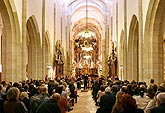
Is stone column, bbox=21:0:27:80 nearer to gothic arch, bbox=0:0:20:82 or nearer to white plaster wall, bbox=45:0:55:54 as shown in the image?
gothic arch, bbox=0:0:20:82

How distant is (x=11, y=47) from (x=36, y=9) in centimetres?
618

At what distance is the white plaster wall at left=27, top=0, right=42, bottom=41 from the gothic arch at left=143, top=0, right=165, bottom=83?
23.0 feet

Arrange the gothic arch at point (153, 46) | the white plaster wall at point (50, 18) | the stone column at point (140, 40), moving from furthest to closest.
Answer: the white plaster wall at point (50, 18) < the stone column at point (140, 40) < the gothic arch at point (153, 46)

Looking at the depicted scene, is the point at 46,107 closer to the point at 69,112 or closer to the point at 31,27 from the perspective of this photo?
the point at 69,112

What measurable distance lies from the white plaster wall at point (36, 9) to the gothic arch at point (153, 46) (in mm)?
7024

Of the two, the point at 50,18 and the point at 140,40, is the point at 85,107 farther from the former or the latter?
the point at 50,18

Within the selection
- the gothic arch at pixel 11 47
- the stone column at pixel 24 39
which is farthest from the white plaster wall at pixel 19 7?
the gothic arch at pixel 11 47

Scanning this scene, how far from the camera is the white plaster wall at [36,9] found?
67.9ft

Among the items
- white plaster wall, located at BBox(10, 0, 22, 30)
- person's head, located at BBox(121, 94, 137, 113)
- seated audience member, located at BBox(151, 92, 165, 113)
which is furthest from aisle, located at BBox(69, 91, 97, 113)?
person's head, located at BBox(121, 94, 137, 113)

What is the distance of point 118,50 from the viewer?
3061cm

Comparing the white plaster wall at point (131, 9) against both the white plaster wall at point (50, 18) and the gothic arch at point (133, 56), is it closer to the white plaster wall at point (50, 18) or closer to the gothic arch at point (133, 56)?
the gothic arch at point (133, 56)

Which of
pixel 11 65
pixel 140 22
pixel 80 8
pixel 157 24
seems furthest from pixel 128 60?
pixel 80 8

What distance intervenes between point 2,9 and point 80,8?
32.6 m

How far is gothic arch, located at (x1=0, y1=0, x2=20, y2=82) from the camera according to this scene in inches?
670
